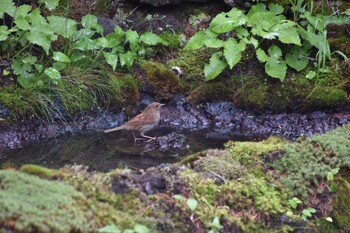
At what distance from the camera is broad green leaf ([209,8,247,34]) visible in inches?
352

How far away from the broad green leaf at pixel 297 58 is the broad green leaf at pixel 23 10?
13.4ft

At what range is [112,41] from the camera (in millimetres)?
9156

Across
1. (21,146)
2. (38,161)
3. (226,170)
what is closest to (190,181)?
(226,170)

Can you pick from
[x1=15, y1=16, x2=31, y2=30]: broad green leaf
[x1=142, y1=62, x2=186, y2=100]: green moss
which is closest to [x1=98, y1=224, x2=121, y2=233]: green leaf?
[x1=15, y1=16, x2=31, y2=30]: broad green leaf

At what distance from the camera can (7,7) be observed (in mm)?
8672

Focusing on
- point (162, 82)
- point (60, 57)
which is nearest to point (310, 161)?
point (162, 82)

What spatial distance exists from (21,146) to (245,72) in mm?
3705

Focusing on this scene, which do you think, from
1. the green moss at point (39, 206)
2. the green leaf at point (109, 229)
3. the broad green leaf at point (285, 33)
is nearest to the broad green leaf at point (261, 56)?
the broad green leaf at point (285, 33)

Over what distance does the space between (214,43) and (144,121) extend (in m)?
1.69

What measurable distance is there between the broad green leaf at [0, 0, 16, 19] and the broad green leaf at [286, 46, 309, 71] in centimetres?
428

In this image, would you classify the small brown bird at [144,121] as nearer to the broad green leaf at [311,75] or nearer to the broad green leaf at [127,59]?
the broad green leaf at [127,59]

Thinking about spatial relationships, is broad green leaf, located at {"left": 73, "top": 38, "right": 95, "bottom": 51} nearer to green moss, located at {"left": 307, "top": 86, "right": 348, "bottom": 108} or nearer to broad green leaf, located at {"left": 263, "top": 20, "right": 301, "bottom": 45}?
broad green leaf, located at {"left": 263, "top": 20, "right": 301, "bottom": 45}

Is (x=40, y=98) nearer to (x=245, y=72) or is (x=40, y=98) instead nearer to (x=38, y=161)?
(x=38, y=161)

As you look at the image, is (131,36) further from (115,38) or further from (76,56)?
(76,56)
